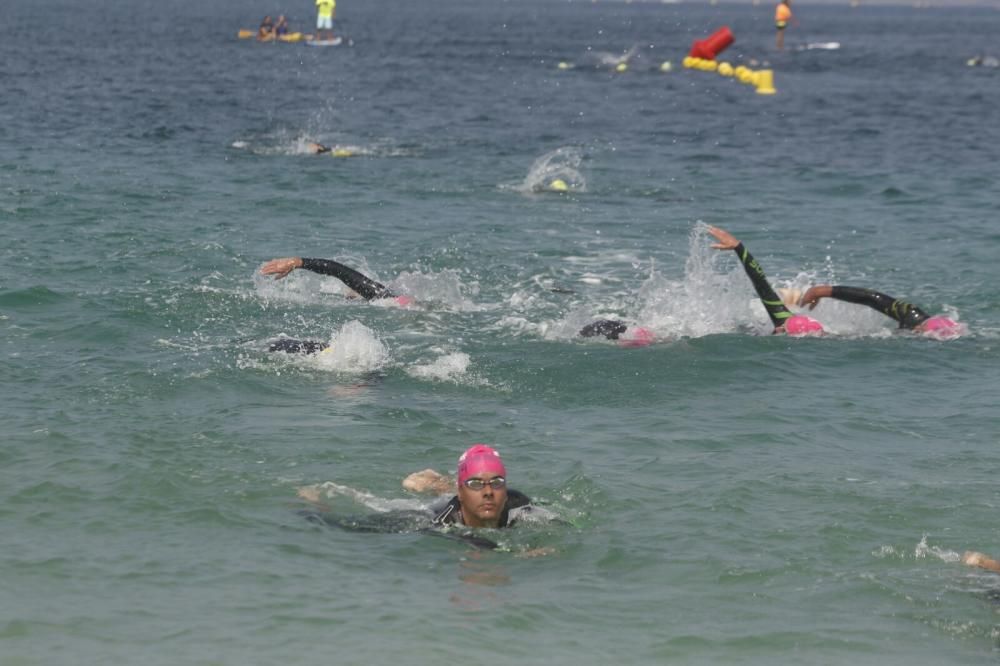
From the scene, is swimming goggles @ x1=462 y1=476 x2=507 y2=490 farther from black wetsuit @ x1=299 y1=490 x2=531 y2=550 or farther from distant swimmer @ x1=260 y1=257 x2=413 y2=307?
distant swimmer @ x1=260 y1=257 x2=413 y2=307

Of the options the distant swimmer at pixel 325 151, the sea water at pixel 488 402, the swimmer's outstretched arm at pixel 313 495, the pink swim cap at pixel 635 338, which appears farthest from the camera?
the distant swimmer at pixel 325 151

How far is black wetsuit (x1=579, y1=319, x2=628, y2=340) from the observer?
15.8 meters

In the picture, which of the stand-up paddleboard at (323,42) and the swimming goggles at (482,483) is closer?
the swimming goggles at (482,483)

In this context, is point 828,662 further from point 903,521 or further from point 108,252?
point 108,252

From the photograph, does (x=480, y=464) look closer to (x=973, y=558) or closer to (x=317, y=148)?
(x=973, y=558)

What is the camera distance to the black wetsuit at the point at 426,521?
10164 millimetres

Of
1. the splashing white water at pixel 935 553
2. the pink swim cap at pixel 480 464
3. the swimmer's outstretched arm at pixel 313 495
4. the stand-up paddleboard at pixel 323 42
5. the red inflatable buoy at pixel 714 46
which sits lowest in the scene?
the swimmer's outstretched arm at pixel 313 495

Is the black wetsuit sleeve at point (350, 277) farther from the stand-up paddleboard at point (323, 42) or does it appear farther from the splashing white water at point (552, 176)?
the stand-up paddleboard at point (323, 42)

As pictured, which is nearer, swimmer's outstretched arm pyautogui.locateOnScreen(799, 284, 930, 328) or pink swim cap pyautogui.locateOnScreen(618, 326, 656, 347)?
pink swim cap pyautogui.locateOnScreen(618, 326, 656, 347)

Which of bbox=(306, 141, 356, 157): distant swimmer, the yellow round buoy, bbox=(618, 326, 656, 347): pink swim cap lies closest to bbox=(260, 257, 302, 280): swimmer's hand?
bbox=(618, 326, 656, 347): pink swim cap

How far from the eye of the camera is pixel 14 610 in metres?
8.90

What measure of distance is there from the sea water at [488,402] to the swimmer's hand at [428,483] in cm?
18

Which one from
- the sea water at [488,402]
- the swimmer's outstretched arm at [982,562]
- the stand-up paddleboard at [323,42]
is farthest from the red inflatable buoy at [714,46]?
the swimmer's outstretched arm at [982,562]

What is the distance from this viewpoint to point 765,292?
15.9m
